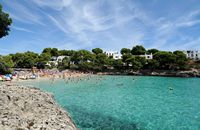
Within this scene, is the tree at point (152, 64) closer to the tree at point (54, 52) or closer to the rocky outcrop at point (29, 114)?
the tree at point (54, 52)

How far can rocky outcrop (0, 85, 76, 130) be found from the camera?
875 centimetres

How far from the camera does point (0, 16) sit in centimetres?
1764

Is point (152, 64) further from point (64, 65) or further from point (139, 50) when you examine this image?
point (64, 65)

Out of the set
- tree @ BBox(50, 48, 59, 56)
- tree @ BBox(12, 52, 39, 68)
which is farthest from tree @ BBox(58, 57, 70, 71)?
tree @ BBox(50, 48, 59, 56)

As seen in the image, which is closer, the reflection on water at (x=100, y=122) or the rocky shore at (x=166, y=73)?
the reflection on water at (x=100, y=122)

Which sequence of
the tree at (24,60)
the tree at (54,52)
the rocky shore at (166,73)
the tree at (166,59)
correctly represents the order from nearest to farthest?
the rocky shore at (166,73) < the tree at (166,59) < the tree at (24,60) < the tree at (54,52)

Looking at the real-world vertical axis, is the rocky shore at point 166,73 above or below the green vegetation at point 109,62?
below

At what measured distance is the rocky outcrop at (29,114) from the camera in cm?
875

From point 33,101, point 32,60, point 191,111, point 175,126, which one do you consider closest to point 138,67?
point 32,60

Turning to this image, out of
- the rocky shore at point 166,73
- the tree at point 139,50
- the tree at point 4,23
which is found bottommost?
the rocky shore at point 166,73

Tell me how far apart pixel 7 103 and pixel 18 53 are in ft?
353

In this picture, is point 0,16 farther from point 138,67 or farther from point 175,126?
point 138,67

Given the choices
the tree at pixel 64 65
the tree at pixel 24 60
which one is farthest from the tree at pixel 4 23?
the tree at pixel 64 65

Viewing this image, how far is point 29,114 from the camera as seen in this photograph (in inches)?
399
